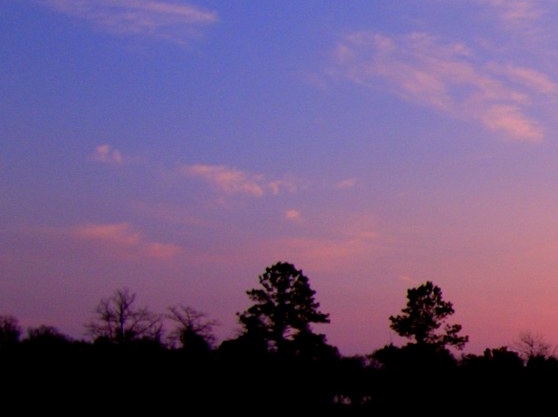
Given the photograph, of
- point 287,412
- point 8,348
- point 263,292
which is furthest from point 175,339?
point 8,348

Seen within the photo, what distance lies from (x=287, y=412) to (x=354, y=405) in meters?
16.4

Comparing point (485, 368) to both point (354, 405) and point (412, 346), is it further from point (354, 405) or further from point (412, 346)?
point (354, 405)

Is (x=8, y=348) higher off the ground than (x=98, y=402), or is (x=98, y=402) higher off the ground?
(x=8, y=348)

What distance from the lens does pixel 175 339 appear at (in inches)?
3401

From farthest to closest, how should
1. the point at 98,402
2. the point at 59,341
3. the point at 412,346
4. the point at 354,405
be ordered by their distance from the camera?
1. the point at 412,346
2. the point at 354,405
3. the point at 59,341
4. the point at 98,402

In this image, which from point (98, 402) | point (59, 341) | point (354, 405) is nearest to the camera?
point (98, 402)

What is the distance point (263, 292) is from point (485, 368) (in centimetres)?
2508

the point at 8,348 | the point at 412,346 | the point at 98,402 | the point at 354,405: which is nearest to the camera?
the point at 98,402

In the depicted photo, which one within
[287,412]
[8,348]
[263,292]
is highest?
[263,292]

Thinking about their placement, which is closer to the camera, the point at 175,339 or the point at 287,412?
the point at 287,412

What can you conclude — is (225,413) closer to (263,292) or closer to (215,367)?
(215,367)

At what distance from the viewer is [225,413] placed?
197ft

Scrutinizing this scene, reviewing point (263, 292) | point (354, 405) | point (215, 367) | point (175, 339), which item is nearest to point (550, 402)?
point (354, 405)

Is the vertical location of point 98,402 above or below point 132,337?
below
